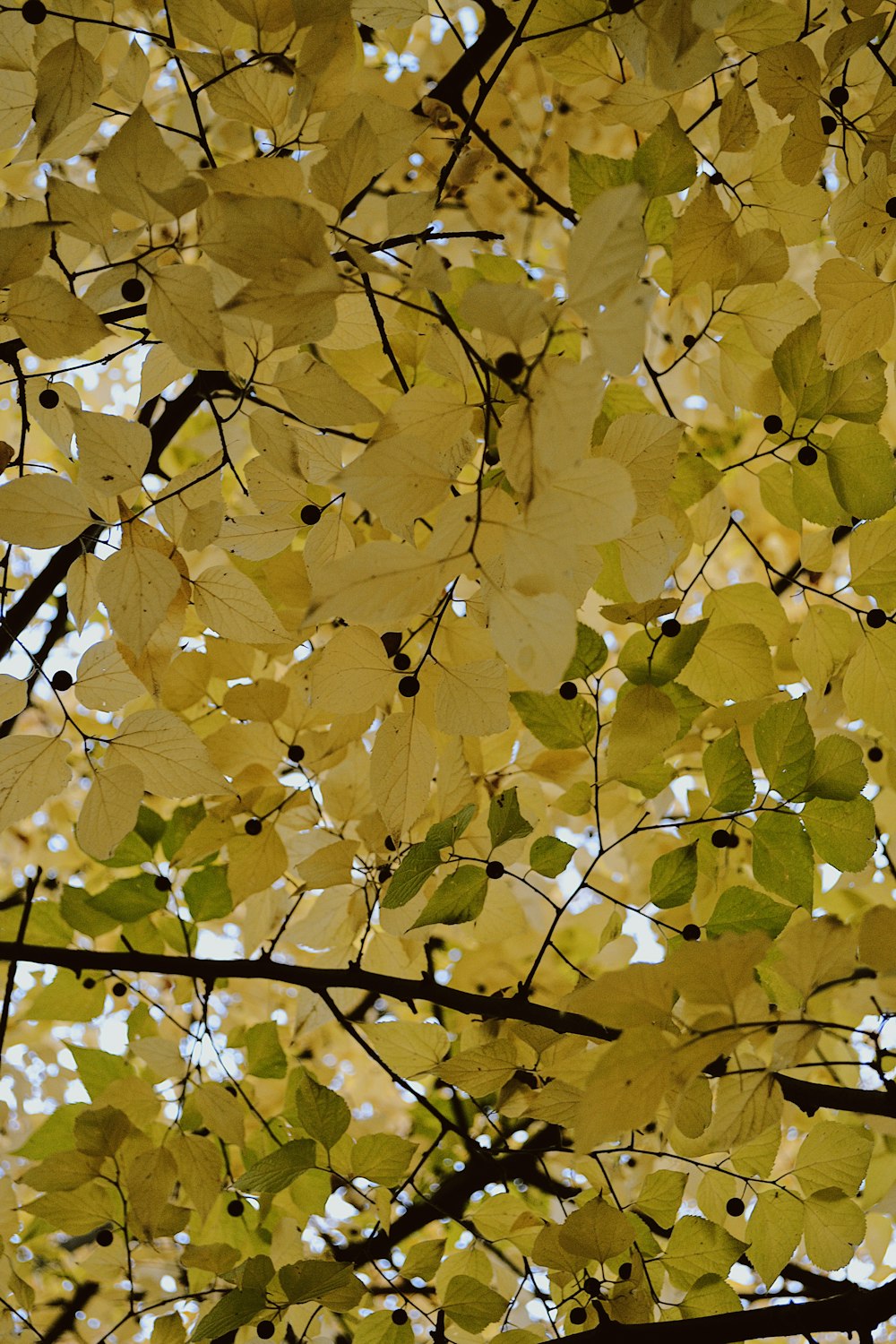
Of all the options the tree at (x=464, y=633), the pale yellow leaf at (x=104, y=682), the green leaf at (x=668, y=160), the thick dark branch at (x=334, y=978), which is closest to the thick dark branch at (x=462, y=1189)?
the tree at (x=464, y=633)

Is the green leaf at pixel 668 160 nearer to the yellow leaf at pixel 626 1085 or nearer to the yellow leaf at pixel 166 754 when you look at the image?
the yellow leaf at pixel 166 754

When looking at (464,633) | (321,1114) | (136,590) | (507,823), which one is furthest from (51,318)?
(321,1114)

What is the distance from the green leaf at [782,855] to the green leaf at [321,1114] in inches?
18.2

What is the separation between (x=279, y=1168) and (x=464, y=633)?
52cm

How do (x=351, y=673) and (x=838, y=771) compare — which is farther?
(x=838, y=771)

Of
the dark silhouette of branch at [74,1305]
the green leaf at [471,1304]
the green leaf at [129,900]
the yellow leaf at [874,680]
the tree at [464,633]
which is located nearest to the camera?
the tree at [464,633]

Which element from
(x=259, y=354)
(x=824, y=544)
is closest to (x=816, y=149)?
(x=824, y=544)

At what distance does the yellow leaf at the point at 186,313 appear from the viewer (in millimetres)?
746

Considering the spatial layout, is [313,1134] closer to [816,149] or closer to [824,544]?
[824,544]

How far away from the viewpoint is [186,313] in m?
0.75

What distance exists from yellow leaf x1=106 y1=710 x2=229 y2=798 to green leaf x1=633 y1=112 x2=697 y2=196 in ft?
2.20

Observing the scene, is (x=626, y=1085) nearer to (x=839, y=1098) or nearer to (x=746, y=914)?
(x=839, y=1098)

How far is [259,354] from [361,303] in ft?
0.33

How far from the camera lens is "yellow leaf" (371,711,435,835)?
0.88 metres
